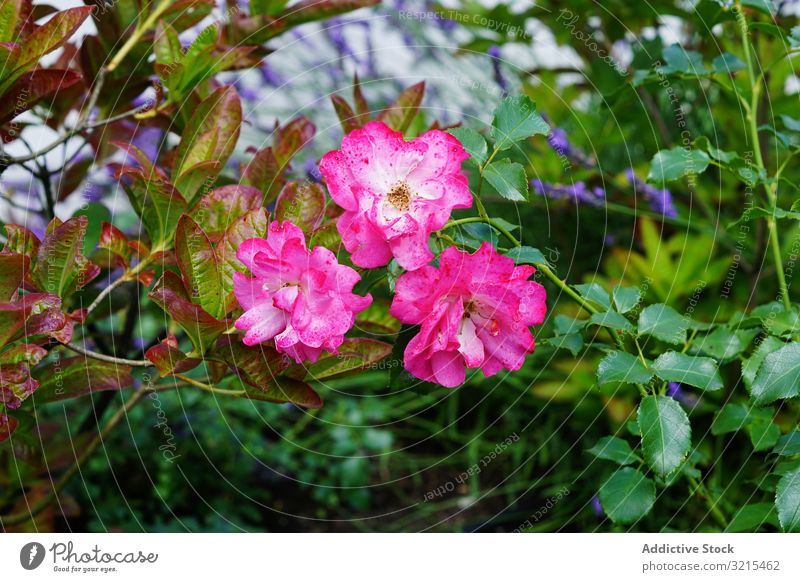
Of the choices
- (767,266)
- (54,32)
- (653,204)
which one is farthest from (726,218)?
(54,32)

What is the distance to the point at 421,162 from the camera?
0.60 metres

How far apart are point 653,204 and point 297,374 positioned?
41.9 inches

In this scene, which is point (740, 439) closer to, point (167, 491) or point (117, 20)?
point (167, 491)

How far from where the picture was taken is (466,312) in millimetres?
612

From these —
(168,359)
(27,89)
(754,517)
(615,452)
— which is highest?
(27,89)

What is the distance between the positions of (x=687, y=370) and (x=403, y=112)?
45cm

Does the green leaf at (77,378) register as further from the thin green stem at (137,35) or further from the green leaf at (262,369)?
the thin green stem at (137,35)

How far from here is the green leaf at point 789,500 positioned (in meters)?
0.68

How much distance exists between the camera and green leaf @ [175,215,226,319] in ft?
2.14

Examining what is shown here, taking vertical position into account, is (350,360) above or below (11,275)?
below

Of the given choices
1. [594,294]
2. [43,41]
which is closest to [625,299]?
[594,294]

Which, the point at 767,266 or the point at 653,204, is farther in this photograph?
the point at 767,266
